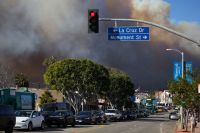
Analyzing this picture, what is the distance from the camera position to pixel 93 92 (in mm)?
75125

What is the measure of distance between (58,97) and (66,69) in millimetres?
26084

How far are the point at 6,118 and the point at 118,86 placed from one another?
62168 millimetres

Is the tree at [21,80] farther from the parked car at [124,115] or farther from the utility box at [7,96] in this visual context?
the utility box at [7,96]

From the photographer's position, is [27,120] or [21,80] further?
[21,80]

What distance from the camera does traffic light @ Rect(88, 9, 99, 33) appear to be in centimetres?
2577

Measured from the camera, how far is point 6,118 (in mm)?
31500

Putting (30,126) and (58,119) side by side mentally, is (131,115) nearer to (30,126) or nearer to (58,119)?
(58,119)

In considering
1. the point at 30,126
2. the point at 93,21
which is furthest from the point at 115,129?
the point at 93,21

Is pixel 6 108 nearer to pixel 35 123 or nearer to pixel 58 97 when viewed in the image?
pixel 35 123

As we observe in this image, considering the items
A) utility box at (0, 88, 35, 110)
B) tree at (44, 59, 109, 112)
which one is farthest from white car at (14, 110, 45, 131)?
tree at (44, 59, 109, 112)

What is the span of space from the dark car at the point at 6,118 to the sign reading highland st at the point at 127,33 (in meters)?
7.85

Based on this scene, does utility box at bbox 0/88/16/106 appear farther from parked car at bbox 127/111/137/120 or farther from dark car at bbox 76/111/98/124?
parked car at bbox 127/111/137/120

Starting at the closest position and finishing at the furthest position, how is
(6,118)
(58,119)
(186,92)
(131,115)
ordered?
1. (6,118)
2. (186,92)
3. (58,119)
4. (131,115)

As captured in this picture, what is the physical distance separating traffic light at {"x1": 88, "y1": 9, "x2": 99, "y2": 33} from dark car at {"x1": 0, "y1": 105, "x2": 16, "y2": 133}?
8.96 meters
